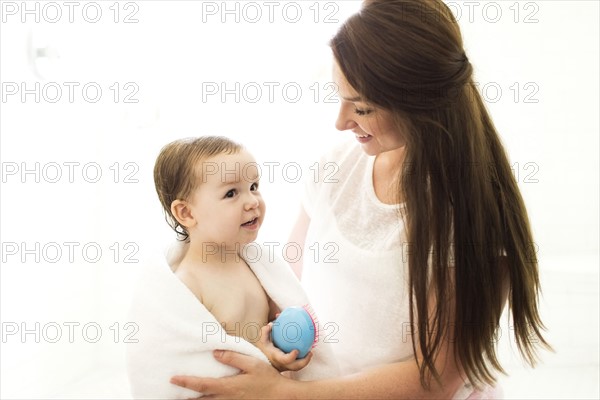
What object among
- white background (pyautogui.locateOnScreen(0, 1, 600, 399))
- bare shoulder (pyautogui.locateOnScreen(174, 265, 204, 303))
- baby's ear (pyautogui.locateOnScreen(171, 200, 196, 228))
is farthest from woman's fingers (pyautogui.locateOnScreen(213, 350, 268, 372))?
white background (pyautogui.locateOnScreen(0, 1, 600, 399))

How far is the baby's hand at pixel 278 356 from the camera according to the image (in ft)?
3.43

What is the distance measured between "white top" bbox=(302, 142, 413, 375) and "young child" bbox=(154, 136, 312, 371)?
0.13 m

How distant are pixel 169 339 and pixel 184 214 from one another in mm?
213

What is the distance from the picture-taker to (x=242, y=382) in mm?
1011

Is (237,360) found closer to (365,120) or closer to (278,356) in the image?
(278,356)

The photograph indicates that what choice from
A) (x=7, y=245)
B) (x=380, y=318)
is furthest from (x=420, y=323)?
(x=7, y=245)

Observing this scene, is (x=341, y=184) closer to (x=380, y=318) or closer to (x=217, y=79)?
(x=380, y=318)

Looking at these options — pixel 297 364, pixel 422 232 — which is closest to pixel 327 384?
pixel 297 364

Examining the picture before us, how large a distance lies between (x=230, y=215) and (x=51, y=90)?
37.1 inches

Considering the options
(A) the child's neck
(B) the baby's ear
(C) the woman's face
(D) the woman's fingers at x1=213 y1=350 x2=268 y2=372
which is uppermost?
(C) the woman's face

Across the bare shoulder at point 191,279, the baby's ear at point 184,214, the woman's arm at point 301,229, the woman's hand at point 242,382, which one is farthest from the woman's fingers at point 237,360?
the woman's arm at point 301,229

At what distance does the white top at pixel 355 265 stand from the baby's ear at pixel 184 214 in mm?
265

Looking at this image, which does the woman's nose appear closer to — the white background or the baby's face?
the baby's face

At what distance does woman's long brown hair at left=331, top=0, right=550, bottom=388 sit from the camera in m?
0.99
